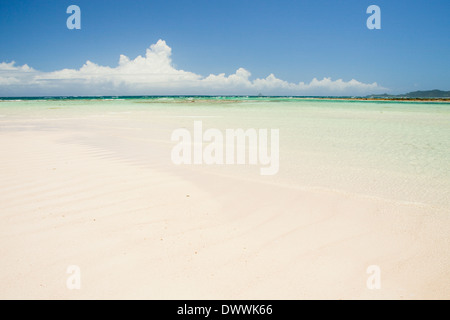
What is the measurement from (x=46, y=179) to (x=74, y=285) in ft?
8.92

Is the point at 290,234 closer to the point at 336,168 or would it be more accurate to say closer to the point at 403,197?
the point at 403,197

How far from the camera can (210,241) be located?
2504 millimetres

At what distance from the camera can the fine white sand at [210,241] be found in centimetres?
194

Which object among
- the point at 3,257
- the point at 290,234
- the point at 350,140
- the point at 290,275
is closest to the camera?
the point at 290,275

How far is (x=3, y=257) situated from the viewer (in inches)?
87.0

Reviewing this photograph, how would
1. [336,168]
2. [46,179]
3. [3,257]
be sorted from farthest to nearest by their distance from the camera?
[336,168], [46,179], [3,257]

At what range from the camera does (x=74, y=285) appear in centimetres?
195

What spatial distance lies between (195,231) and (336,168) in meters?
3.28

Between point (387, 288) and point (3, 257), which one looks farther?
point (3, 257)

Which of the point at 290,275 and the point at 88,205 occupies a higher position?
the point at 88,205

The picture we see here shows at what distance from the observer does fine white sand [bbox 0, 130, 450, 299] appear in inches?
76.5
